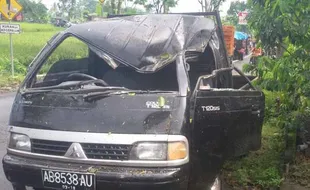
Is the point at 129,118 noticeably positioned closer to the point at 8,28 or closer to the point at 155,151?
the point at 155,151

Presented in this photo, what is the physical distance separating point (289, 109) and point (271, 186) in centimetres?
196

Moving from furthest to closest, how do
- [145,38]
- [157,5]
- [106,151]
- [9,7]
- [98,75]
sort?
[157,5]
[9,7]
[98,75]
[145,38]
[106,151]

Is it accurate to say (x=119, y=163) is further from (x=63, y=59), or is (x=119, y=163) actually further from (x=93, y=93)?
(x=63, y=59)

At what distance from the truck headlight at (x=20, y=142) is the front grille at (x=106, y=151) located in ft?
1.83

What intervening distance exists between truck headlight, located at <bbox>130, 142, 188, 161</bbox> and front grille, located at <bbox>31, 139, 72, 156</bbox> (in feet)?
1.82

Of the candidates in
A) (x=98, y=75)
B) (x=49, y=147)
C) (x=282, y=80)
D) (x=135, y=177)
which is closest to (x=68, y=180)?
(x=49, y=147)

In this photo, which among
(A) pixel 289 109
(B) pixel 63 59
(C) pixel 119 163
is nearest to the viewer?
(C) pixel 119 163

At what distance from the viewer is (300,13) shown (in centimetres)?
403

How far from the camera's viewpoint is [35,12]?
62.6 meters

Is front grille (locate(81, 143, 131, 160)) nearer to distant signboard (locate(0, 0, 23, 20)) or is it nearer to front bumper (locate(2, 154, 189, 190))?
front bumper (locate(2, 154, 189, 190))

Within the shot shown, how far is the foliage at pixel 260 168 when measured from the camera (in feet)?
14.3

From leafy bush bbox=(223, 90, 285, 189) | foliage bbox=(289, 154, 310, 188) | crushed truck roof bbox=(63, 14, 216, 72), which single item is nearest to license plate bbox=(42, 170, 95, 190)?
crushed truck roof bbox=(63, 14, 216, 72)

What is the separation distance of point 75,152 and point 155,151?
0.62 meters

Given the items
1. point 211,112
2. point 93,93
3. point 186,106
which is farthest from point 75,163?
point 211,112
